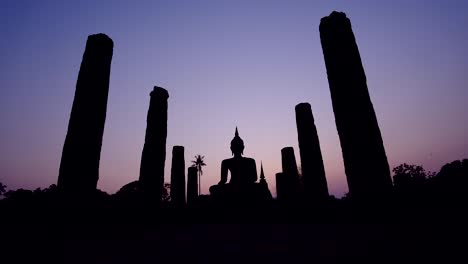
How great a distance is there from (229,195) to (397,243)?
240 inches

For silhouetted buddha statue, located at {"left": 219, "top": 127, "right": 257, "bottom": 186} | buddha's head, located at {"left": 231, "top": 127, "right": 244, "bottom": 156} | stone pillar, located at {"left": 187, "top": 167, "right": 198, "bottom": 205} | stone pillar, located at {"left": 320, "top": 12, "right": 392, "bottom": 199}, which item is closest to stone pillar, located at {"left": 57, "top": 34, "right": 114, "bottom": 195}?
silhouetted buddha statue, located at {"left": 219, "top": 127, "right": 257, "bottom": 186}

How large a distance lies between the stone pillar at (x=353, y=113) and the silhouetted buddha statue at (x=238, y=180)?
290 centimetres

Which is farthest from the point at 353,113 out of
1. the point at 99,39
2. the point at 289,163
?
the point at 289,163

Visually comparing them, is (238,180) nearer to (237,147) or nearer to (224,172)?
(224,172)

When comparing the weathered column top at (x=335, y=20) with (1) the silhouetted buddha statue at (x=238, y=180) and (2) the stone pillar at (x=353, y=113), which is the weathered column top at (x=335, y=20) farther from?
(1) the silhouetted buddha statue at (x=238, y=180)

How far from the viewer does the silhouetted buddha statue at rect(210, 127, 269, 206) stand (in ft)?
26.6

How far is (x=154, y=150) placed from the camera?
896 cm

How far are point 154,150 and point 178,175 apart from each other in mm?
3958

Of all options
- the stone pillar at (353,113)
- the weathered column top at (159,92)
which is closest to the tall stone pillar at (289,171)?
the weathered column top at (159,92)

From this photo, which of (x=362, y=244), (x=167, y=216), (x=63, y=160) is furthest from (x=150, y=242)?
(x=63, y=160)

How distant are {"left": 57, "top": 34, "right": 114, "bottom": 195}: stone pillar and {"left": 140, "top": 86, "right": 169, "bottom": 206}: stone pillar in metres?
2.67

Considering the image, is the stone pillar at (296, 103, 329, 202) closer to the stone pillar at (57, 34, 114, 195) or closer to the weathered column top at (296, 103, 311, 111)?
the weathered column top at (296, 103, 311, 111)

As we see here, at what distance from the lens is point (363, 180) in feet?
17.9

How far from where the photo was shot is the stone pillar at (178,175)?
41.3ft
